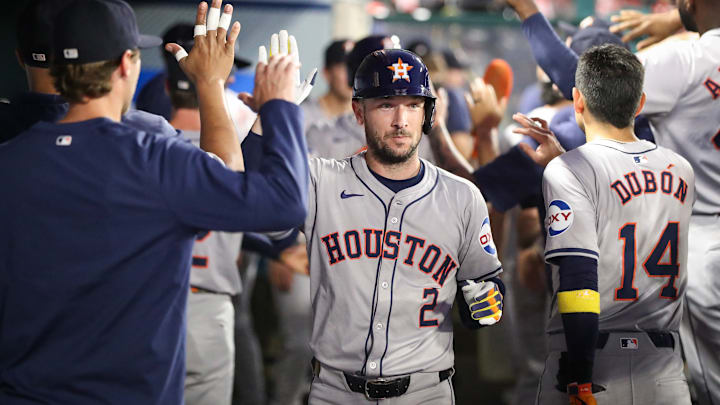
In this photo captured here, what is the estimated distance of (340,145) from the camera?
494 cm

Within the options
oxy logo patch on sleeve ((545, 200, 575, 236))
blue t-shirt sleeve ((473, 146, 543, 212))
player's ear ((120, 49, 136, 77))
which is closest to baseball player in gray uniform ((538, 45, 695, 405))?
oxy logo patch on sleeve ((545, 200, 575, 236))

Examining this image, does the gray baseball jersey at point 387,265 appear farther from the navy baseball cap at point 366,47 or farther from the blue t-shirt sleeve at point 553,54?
the navy baseball cap at point 366,47

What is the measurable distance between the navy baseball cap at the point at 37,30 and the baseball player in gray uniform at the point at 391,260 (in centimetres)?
103

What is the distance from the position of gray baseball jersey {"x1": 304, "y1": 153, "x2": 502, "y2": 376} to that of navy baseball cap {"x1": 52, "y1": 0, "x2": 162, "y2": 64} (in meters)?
0.96

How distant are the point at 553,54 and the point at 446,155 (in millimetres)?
703

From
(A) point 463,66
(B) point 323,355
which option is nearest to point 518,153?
(B) point 323,355

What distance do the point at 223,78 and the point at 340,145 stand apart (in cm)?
256

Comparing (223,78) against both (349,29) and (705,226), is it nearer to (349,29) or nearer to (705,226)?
(705,226)

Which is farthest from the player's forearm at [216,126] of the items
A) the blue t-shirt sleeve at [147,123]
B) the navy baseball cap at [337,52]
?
the navy baseball cap at [337,52]

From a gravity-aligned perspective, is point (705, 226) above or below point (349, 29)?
below

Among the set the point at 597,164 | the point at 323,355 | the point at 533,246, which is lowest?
the point at 533,246

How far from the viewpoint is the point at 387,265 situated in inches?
110

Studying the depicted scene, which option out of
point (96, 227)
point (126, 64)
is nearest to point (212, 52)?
point (126, 64)

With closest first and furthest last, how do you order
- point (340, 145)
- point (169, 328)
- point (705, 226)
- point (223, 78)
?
point (169, 328)
point (223, 78)
point (705, 226)
point (340, 145)
